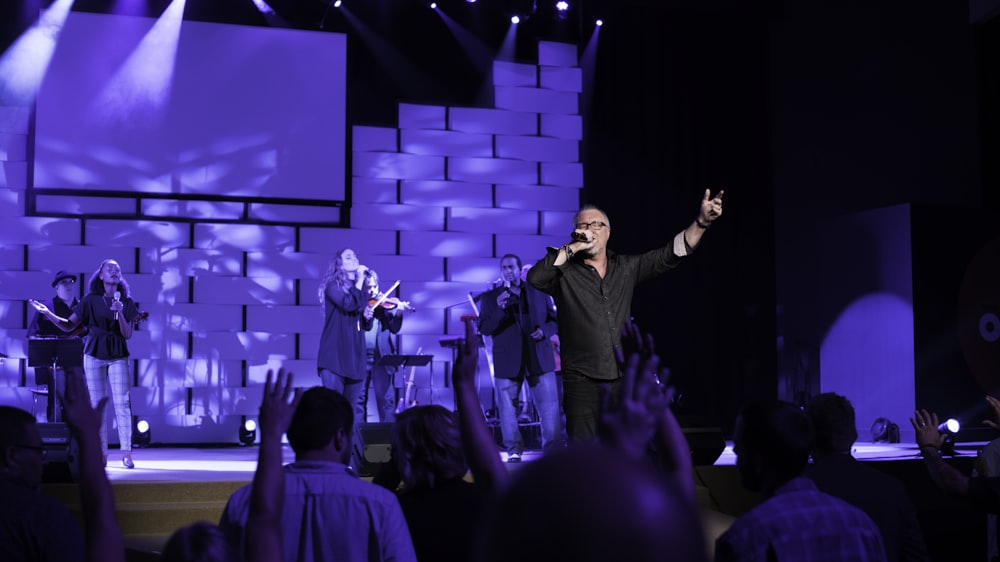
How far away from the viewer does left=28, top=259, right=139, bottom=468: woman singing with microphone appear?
6.30 metres

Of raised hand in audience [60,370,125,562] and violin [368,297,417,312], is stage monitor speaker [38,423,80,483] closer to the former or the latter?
violin [368,297,417,312]

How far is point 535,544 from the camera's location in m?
0.52

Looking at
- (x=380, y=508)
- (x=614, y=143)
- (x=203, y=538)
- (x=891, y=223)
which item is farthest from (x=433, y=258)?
(x=203, y=538)

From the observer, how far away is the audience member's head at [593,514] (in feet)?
1.67

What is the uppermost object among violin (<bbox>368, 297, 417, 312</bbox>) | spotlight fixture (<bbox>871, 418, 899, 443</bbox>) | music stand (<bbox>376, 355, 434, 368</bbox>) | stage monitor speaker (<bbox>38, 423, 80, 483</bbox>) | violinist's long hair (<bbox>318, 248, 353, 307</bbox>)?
violinist's long hair (<bbox>318, 248, 353, 307</bbox>)

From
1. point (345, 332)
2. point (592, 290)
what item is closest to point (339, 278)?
point (345, 332)

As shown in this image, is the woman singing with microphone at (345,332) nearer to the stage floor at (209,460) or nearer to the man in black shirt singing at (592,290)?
the stage floor at (209,460)

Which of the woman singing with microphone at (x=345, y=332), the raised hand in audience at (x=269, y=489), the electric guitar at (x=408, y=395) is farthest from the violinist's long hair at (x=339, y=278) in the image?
the raised hand in audience at (x=269, y=489)

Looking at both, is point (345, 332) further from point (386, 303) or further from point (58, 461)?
point (58, 461)

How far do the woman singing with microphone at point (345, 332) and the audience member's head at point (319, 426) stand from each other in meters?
4.40

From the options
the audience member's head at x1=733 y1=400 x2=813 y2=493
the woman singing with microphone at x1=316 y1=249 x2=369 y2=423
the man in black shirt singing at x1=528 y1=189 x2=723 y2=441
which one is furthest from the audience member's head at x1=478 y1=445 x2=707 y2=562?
the woman singing with microphone at x1=316 y1=249 x2=369 y2=423

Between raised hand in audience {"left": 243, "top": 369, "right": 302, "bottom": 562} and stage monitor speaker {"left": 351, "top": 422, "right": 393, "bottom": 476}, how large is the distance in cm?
411

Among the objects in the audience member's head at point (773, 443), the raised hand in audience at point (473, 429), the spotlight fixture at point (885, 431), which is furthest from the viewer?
the spotlight fixture at point (885, 431)

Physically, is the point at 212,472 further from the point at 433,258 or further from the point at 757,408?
the point at 757,408
